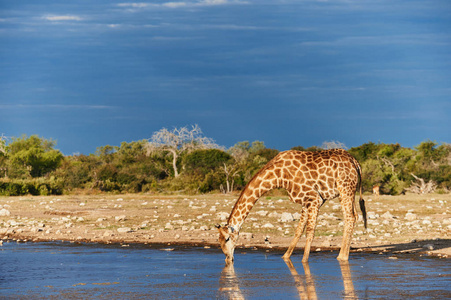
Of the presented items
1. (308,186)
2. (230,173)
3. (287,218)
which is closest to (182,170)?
(230,173)

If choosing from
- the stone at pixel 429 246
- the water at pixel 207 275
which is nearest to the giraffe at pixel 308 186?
the water at pixel 207 275

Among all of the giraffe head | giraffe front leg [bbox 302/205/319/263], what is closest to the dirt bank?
giraffe front leg [bbox 302/205/319/263]

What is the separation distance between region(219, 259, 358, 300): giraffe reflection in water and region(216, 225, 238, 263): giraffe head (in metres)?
0.25

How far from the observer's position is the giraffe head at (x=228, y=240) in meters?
13.2

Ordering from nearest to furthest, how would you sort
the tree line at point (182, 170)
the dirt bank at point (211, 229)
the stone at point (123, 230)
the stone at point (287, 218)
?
the dirt bank at point (211, 229) < the stone at point (123, 230) < the stone at point (287, 218) < the tree line at point (182, 170)

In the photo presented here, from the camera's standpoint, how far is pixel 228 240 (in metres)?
13.3

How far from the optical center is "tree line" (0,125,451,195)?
157 ft

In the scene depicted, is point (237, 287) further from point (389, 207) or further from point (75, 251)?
point (389, 207)

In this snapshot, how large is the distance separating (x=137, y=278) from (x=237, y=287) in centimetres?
195

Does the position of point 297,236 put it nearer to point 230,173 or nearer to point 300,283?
point 300,283

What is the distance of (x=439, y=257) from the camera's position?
13906 mm

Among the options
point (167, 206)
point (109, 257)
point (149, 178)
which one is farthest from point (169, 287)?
point (149, 178)

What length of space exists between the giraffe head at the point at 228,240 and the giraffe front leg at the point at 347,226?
220 cm

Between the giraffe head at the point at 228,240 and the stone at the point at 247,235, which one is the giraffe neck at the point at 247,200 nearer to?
the giraffe head at the point at 228,240
